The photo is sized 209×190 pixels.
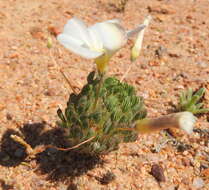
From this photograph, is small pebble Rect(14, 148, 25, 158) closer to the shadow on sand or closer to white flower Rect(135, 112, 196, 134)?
the shadow on sand

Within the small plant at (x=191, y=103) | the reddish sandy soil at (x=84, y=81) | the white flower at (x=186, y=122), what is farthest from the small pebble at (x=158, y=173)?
the white flower at (x=186, y=122)

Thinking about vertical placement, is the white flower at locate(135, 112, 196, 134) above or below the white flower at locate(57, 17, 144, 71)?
below

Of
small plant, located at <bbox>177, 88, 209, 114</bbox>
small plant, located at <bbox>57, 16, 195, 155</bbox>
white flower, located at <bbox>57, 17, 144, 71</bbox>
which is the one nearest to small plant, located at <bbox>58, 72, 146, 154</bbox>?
small plant, located at <bbox>57, 16, 195, 155</bbox>

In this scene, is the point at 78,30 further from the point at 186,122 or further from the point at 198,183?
the point at 198,183

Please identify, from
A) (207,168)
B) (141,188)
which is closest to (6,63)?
(141,188)

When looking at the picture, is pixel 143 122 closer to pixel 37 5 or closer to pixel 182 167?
pixel 182 167

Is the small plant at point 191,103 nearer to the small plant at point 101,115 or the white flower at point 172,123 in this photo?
the small plant at point 101,115
